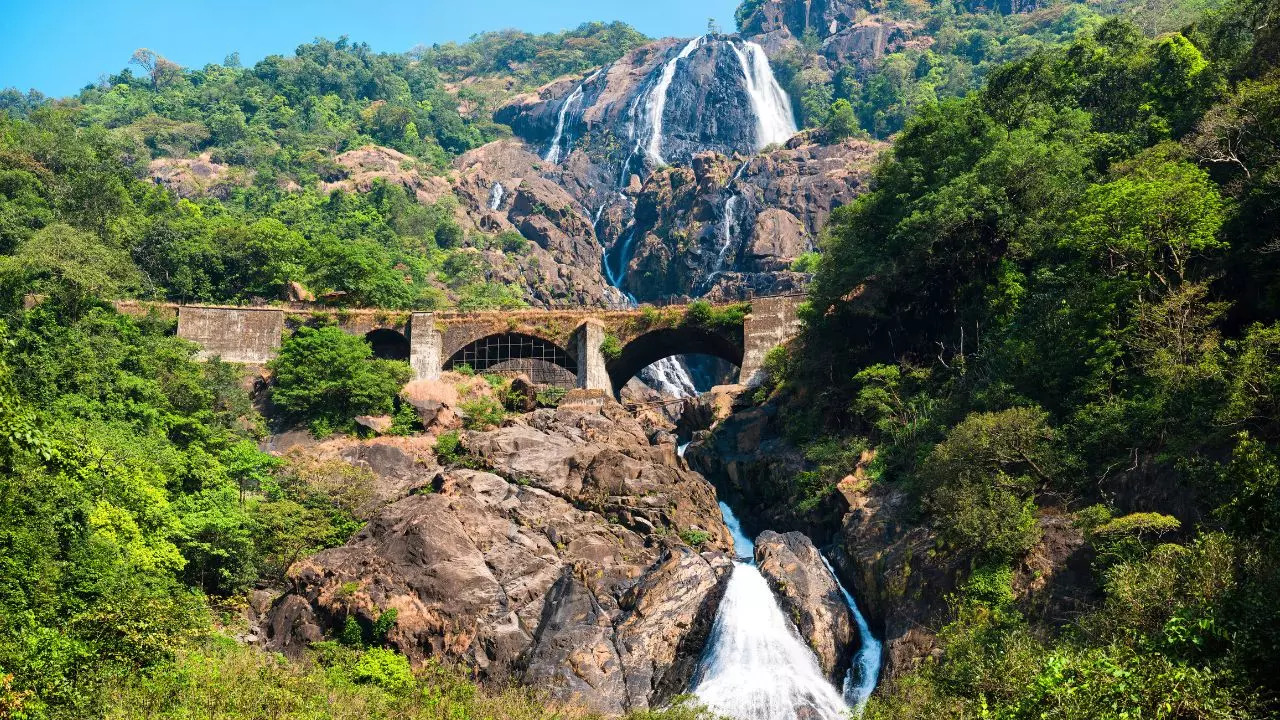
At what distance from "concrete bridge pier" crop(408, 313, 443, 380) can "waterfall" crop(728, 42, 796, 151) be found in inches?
2763

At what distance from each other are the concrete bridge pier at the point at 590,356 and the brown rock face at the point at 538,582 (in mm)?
13965

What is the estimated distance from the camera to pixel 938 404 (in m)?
34.4

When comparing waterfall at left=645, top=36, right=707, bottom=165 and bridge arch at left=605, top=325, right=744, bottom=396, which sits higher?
waterfall at left=645, top=36, right=707, bottom=165

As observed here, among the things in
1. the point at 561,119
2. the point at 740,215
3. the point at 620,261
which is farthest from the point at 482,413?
the point at 561,119

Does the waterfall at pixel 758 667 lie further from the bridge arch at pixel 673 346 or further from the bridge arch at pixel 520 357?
the bridge arch at pixel 520 357

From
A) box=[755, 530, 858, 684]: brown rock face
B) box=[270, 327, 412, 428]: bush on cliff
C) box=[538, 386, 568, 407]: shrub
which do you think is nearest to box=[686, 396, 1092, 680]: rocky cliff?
box=[755, 530, 858, 684]: brown rock face

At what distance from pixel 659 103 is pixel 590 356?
71.4 meters

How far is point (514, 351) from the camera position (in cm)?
5331

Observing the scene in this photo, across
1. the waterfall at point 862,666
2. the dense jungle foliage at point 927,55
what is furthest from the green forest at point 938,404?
the dense jungle foliage at point 927,55

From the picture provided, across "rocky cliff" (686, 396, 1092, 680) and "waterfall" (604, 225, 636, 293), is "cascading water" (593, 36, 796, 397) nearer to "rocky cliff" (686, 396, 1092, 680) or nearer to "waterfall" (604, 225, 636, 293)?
"waterfall" (604, 225, 636, 293)

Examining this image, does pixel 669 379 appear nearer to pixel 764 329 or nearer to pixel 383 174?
pixel 764 329

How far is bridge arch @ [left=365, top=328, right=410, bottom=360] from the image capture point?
52719 millimetres

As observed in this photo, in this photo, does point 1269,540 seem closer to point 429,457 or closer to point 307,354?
point 429,457

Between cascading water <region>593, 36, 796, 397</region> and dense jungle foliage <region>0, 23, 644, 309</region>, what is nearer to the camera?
dense jungle foliage <region>0, 23, 644, 309</region>
